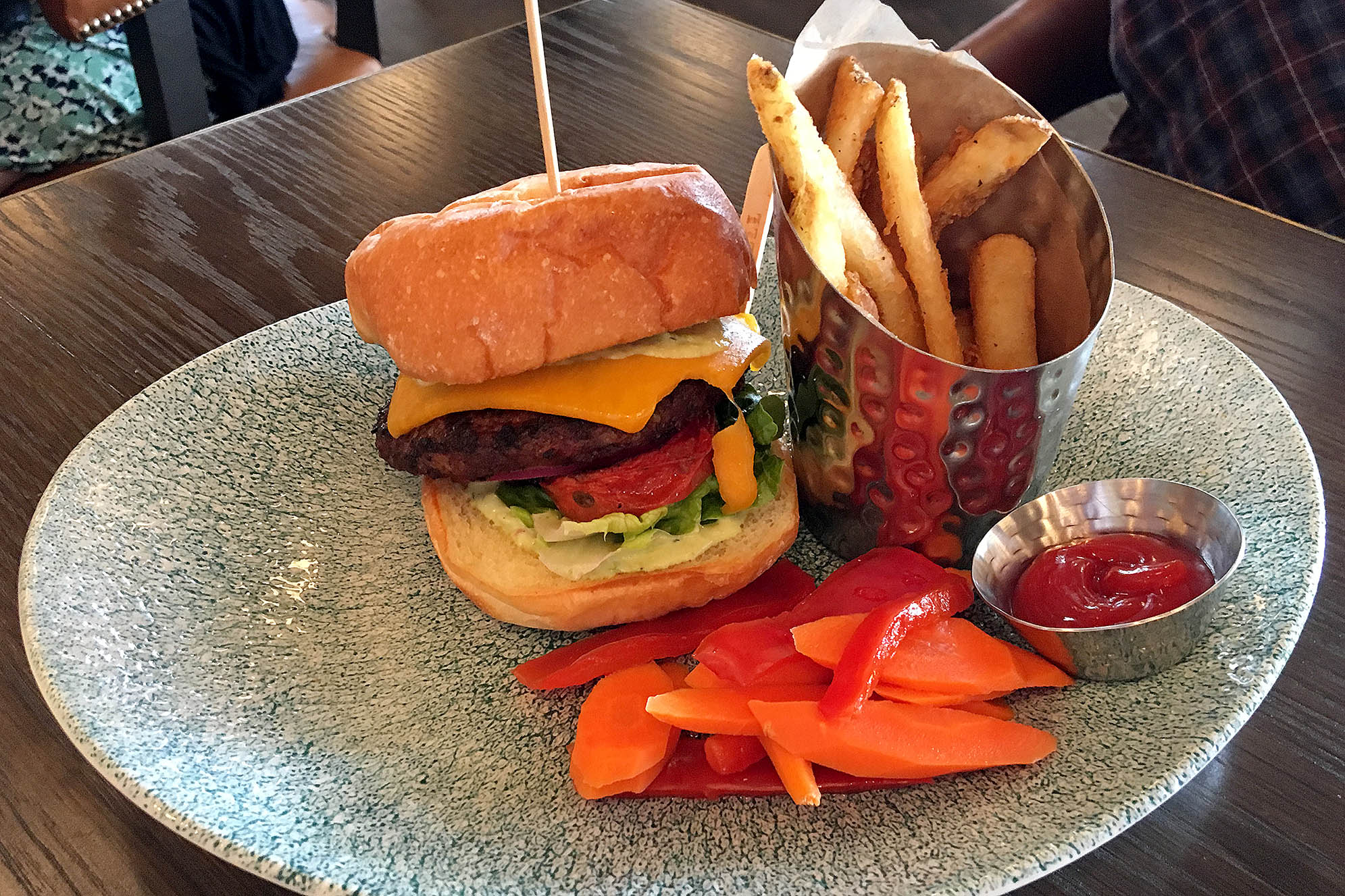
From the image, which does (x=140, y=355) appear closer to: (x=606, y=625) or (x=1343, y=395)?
(x=606, y=625)

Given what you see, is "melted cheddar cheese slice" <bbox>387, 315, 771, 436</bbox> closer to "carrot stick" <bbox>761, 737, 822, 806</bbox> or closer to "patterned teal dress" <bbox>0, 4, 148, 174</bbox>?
"carrot stick" <bbox>761, 737, 822, 806</bbox>

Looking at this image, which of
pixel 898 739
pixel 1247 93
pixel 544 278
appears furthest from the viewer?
pixel 1247 93

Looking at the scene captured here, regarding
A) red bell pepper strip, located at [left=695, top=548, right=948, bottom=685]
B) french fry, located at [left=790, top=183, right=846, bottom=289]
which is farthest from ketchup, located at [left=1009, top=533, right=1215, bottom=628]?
french fry, located at [left=790, top=183, right=846, bottom=289]

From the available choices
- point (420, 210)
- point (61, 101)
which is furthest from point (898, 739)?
point (61, 101)

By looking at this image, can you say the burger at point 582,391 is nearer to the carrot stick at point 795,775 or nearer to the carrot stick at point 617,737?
the carrot stick at point 617,737

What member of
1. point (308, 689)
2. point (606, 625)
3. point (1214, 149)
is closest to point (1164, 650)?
point (606, 625)

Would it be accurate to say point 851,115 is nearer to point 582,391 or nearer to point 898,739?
point 582,391
